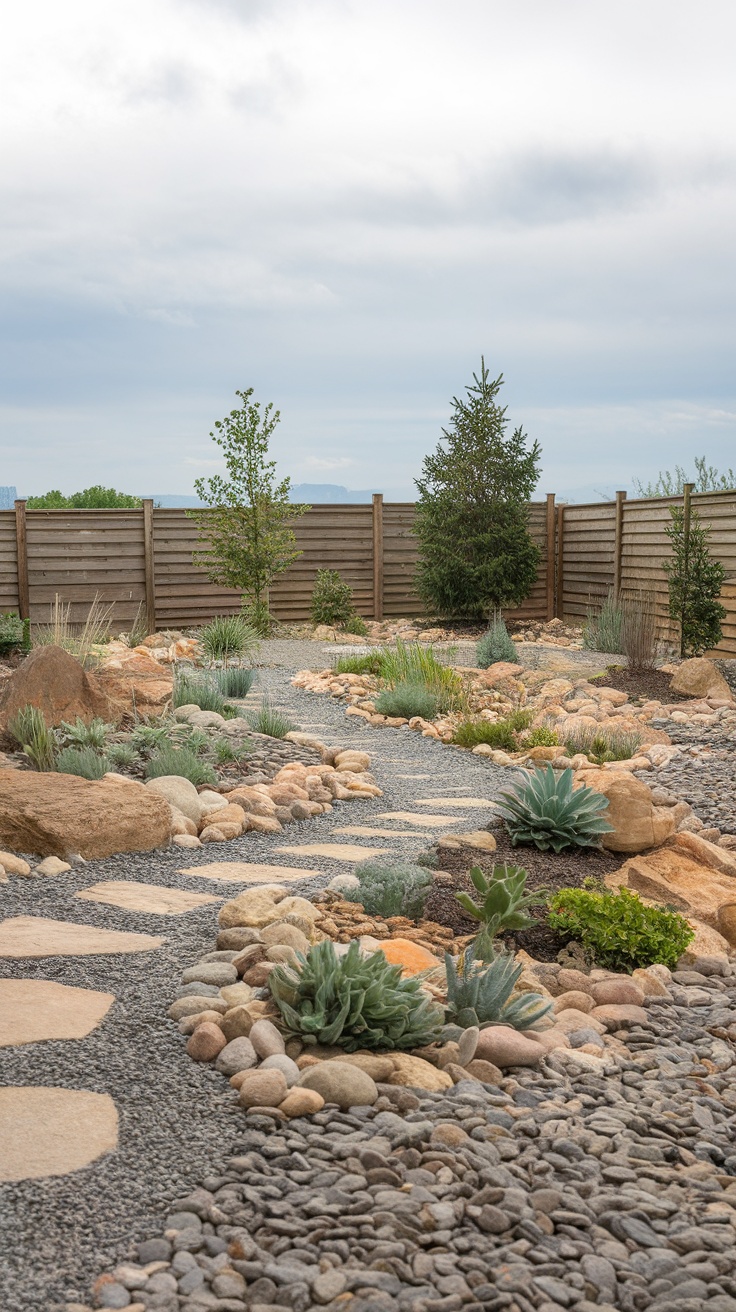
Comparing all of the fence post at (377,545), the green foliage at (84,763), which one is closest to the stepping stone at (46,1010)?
the green foliage at (84,763)

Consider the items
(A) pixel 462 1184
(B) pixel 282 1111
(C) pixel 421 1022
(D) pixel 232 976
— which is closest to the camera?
(A) pixel 462 1184

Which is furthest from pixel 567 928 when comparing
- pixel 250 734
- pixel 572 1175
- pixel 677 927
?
pixel 250 734

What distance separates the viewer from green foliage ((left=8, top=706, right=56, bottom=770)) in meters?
5.19

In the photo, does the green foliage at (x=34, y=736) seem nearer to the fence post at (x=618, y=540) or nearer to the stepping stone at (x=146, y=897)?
the stepping stone at (x=146, y=897)

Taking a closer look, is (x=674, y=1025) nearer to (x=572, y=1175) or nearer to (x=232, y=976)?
(x=572, y=1175)

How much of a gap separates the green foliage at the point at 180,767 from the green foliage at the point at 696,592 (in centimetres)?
737

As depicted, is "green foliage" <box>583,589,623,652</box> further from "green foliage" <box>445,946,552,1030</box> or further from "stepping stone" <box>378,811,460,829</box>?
"green foliage" <box>445,946,552,1030</box>

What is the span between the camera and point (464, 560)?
13.4m

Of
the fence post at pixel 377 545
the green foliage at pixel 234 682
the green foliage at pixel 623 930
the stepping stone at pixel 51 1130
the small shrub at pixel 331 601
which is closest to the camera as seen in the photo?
the stepping stone at pixel 51 1130

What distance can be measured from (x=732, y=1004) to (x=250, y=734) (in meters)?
3.87

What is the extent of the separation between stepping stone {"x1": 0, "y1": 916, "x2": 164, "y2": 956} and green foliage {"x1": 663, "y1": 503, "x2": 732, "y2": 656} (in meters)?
9.18

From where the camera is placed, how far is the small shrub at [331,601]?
1399cm

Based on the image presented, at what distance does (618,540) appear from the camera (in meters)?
13.9

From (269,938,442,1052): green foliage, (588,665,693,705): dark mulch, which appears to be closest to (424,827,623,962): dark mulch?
(269,938,442,1052): green foliage
